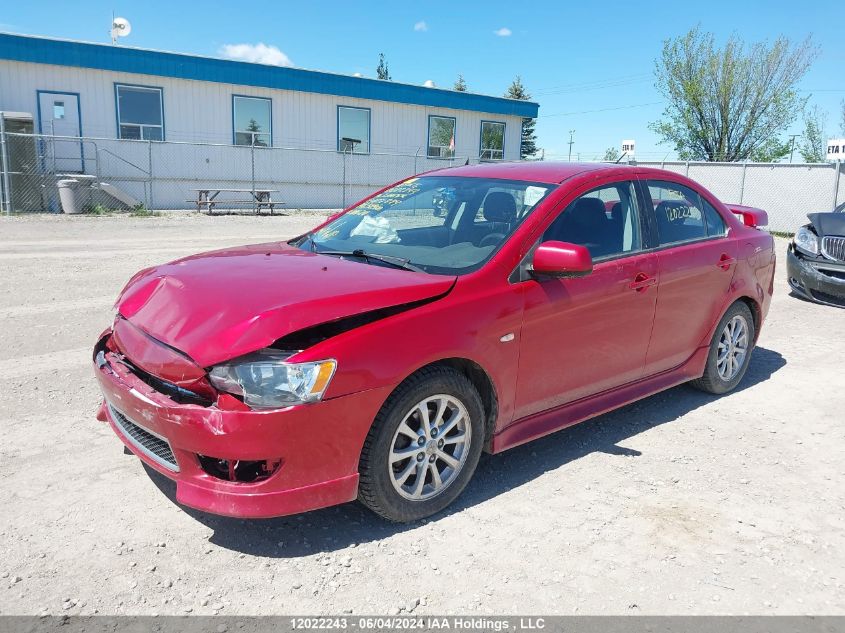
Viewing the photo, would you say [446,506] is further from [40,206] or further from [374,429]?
[40,206]

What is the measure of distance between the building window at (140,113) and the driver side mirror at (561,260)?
1956 cm

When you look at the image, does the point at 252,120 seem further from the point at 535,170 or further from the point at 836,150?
the point at 535,170

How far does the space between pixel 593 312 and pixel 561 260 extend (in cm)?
57

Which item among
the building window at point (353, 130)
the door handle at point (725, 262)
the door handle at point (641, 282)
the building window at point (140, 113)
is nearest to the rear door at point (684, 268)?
the door handle at point (725, 262)

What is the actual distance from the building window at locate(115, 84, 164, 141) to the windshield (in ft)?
59.8

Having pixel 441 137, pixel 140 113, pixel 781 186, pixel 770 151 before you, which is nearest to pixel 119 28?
pixel 140 113

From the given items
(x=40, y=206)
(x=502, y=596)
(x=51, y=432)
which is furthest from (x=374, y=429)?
(x=40, y=206)

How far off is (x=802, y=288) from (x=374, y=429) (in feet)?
26.7

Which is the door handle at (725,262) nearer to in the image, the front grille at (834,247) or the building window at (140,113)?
the front grille at (834,247)

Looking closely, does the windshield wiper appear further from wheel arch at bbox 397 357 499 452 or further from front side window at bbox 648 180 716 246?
front side window at bbox 648 180 716 246

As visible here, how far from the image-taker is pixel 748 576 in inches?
117

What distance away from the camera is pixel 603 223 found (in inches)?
164

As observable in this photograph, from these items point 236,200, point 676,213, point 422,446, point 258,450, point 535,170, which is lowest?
point 422,446

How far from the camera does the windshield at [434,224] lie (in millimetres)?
3717
